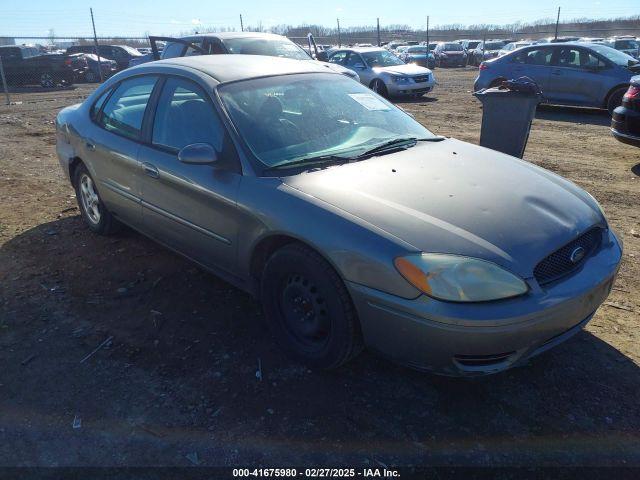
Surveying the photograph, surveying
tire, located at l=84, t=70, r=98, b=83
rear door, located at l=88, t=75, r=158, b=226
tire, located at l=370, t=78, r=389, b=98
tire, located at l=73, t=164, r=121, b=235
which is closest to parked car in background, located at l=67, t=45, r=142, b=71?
tire, located at l=84, t=70, r=98, b=83

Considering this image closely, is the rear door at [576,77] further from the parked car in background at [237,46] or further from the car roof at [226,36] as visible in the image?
the car roof at [226,36]

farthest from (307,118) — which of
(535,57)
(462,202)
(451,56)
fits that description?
(451,56)

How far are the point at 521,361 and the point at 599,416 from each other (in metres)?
0.51

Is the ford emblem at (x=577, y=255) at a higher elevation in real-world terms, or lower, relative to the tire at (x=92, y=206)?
higher

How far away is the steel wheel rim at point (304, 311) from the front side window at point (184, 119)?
1.01 m

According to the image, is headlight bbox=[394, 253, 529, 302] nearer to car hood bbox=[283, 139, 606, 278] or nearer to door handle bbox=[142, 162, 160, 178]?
car hood bbox=[283, 139, 606, 278]

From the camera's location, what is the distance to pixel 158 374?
3.04 m

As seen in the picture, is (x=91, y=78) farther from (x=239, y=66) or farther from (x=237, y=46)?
(x=239, y=66)

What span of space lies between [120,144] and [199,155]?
129 centimetres

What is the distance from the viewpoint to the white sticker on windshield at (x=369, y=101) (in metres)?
3.92

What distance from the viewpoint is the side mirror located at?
10.3 ft

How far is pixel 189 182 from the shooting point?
136 inches

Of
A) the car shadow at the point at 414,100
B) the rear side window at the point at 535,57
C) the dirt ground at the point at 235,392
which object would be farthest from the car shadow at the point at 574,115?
the dirt ground at the point at 235,392

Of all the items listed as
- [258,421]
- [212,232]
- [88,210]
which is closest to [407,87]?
[88,210]
